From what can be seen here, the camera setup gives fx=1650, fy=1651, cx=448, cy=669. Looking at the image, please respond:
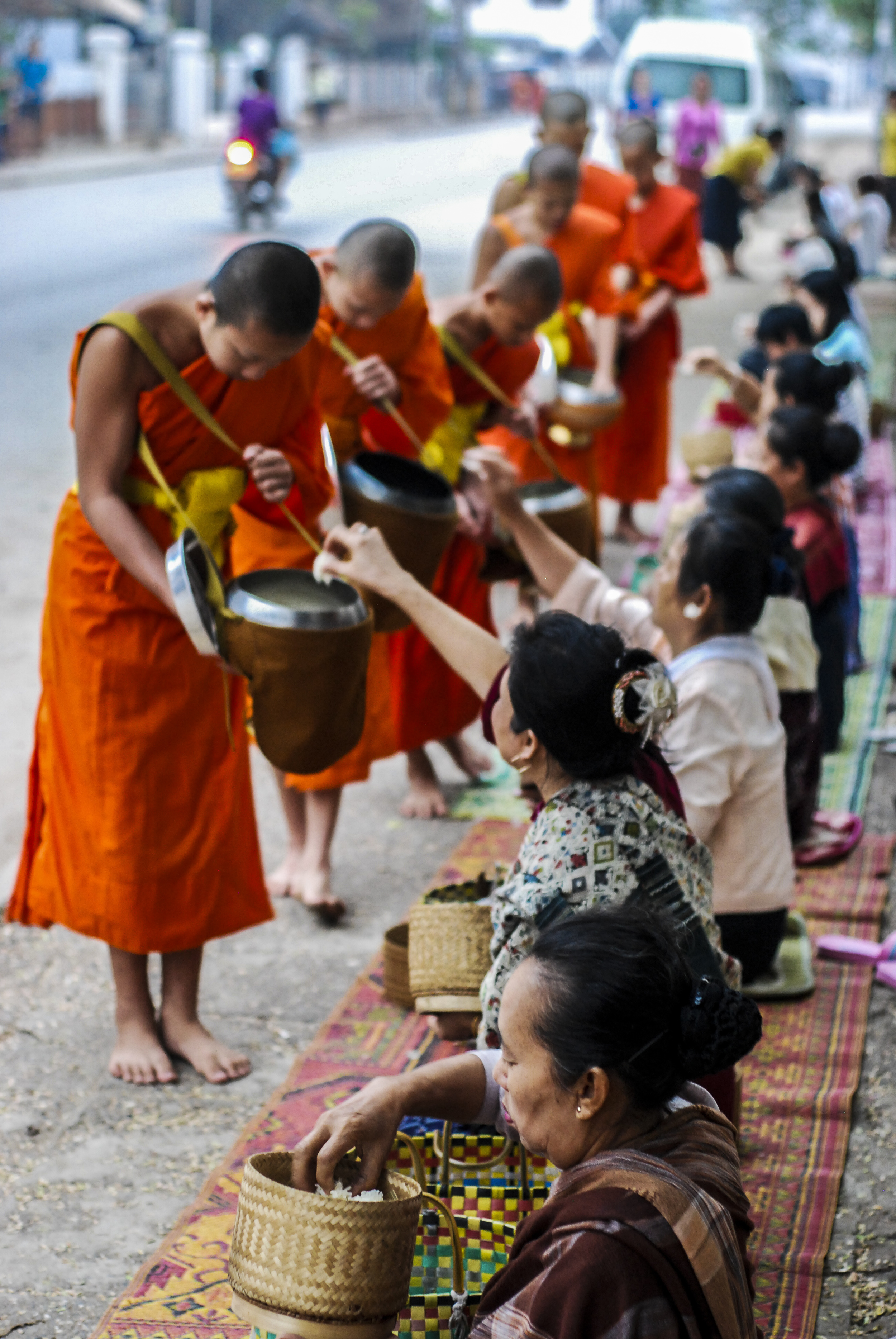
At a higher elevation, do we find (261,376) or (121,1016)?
(261,376)

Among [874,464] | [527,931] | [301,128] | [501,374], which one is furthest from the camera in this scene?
[301,128]

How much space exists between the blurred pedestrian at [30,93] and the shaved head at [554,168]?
65.4 feet

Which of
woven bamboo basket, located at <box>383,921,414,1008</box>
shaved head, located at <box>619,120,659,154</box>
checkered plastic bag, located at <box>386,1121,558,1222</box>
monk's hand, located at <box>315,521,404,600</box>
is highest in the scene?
shaved head, located at <box>619,120,659,154</box>

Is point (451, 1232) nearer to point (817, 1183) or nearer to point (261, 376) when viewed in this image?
point (817, 1183)

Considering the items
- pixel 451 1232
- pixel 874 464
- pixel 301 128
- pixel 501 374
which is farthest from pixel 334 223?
pixel 301 128

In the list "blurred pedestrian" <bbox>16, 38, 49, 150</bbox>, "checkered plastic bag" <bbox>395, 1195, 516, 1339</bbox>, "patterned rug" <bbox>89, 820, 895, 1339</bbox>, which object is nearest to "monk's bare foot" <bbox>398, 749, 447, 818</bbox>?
"patterned rug" <bbox>89, 820, 895, 1339</bbox>

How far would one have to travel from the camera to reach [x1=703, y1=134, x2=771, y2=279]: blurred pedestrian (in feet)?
49.6

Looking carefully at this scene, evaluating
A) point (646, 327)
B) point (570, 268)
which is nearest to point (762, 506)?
point (570, 268)

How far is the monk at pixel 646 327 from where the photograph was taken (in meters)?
6.86

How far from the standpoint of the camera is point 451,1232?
1.93 meters

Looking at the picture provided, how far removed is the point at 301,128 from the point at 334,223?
21058 mm

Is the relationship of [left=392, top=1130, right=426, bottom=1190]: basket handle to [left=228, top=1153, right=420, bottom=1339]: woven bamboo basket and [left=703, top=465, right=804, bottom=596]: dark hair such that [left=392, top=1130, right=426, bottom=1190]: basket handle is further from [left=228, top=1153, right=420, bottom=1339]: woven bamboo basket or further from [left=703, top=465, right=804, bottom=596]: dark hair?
[left=703, top=465, right=804, bottom=596]: dark hair

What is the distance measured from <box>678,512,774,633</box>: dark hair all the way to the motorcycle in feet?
49.6

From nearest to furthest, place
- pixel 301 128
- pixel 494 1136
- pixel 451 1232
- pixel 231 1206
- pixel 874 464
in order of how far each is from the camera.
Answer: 1. pixel 451 1232
2. pixel 494 1136
3. pixel 231 1206
4. pixel 874 464
5. pixel 301 128
